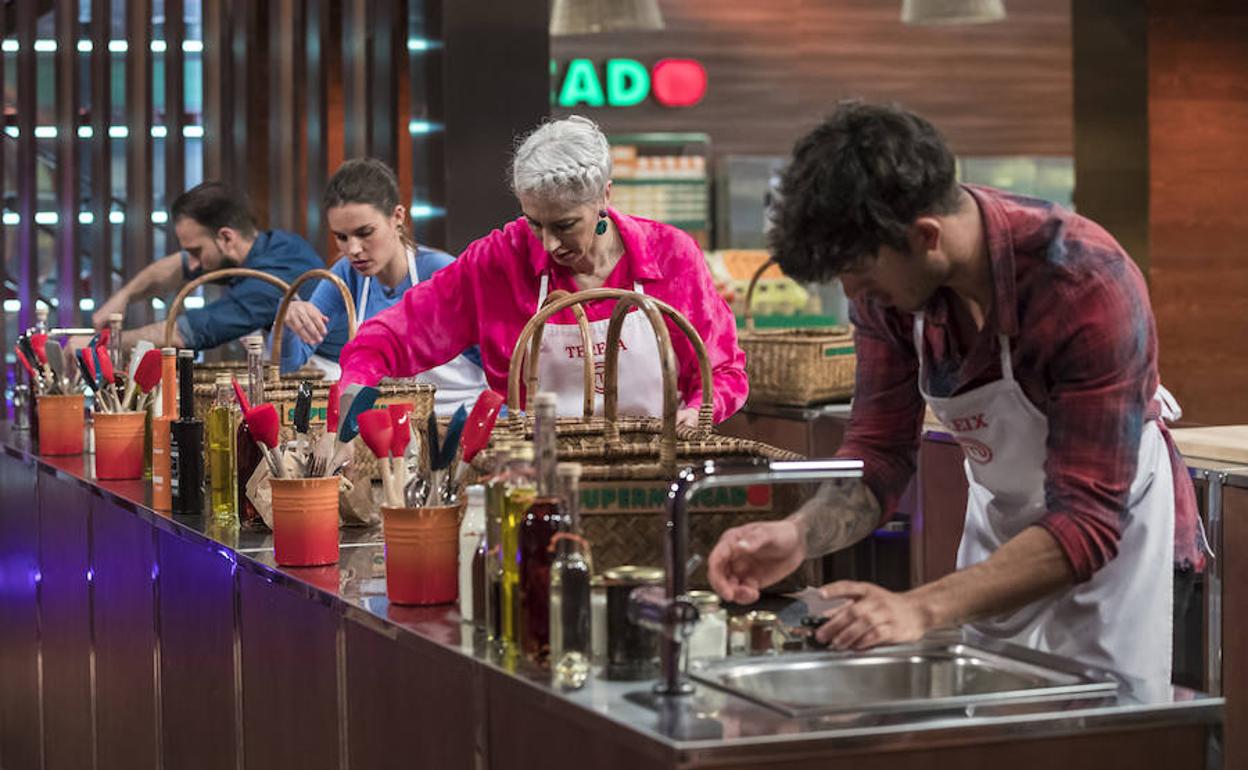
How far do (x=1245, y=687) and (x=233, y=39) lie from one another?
17.9 feet

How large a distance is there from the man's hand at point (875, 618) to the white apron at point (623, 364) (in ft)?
6.20

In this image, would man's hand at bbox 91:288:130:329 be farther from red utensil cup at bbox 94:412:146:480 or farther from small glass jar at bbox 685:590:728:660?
small glass jar at bbox 685:590:728:660

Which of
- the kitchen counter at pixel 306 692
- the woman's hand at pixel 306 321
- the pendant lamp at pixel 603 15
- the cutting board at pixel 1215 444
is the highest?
the pendant lamp at pixel 603 15

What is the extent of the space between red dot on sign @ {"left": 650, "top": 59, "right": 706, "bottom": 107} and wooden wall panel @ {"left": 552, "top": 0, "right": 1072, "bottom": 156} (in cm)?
6

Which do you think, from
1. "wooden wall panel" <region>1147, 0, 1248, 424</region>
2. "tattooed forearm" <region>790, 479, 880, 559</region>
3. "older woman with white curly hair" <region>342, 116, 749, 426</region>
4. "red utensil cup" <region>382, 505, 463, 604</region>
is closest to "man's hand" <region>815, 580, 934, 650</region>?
"tattooed forearm" <region>790, 479, 880, 559</region>

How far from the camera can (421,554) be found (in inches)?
102

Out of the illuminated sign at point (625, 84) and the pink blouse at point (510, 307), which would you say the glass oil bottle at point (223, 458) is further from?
the illuminated sign at point (625, 84)

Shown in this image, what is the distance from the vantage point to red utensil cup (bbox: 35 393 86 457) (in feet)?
16.1

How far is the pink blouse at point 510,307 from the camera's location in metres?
3.96

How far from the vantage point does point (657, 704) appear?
198cm

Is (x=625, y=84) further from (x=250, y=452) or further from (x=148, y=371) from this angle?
(x=250, y=452)

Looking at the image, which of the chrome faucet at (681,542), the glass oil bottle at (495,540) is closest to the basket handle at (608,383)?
the glass oil bottle at (495,540)

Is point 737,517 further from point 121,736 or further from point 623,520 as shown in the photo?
point 121,736

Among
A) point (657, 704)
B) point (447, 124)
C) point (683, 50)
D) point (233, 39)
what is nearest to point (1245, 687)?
point (657, 704)
